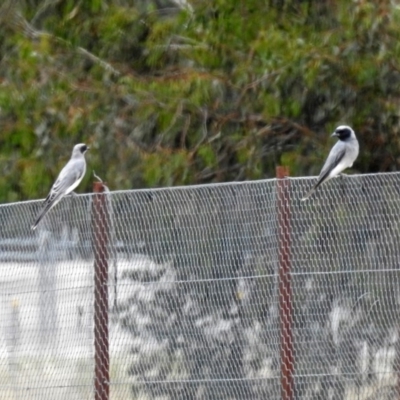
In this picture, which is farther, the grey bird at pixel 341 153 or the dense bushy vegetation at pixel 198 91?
the dense bushy vegetation at pixel 198 91

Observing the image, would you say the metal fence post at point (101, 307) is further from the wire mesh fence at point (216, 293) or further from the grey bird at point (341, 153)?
the grey bird at point (341, 153)

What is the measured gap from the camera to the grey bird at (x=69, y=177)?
8.25m

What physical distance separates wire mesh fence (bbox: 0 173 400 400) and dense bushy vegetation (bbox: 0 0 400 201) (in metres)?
2.22

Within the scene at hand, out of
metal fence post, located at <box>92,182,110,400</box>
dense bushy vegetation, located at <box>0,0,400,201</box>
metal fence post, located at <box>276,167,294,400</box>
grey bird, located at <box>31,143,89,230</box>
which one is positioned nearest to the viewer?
Answer: metal fence post, located at <box>276,167,294,400</box>

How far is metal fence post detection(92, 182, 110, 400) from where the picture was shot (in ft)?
24.6

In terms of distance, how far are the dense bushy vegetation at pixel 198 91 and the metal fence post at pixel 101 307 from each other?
225cm

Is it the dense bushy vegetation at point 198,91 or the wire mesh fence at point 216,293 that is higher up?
the wire mesh fence at point 216,293

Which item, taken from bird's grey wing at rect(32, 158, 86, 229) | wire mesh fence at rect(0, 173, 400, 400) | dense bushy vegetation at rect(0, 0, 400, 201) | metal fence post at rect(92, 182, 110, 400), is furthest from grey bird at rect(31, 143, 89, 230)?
metal fence post at rect(92, 182, 110, 400)

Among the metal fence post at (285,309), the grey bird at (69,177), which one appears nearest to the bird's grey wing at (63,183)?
the grey bird at (69,177)

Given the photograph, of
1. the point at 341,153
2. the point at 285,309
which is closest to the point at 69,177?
the point at 341,153

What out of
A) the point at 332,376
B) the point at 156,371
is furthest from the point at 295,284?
the point at 156,371

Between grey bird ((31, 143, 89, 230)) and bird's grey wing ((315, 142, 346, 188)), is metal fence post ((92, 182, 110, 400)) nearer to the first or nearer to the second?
grey bird ((31, 143, 89, 230))

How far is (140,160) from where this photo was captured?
1016cm

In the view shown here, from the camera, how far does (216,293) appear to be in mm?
7289
